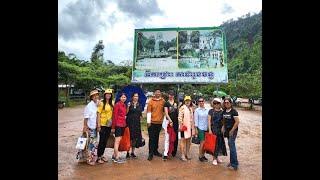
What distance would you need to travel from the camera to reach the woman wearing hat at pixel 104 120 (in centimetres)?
591

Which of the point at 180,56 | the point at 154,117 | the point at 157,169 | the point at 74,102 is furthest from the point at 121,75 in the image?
the point at 157,169

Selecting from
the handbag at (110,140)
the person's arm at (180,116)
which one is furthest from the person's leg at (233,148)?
the handbag at (110,140)

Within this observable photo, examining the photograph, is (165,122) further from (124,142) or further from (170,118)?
(124,142)

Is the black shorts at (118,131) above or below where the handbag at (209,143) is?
above

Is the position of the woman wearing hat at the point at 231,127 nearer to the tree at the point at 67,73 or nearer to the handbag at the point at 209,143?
the handbag at the point at 209,143

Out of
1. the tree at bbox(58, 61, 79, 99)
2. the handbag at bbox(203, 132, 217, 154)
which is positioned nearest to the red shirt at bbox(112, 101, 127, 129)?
the handbag at bbox(203, 132, 217, 154)

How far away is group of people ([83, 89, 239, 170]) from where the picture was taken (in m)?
5.79

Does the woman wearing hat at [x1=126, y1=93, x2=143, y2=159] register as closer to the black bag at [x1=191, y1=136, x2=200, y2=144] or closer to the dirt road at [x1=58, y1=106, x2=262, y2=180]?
the dirt road at [x1=58, y1=106, x2=262, y2=180]

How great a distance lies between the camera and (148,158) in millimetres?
6336

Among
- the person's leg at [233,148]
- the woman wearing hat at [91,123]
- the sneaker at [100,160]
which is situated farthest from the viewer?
the sneaker at [100,160]

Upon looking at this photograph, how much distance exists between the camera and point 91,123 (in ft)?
19.0
